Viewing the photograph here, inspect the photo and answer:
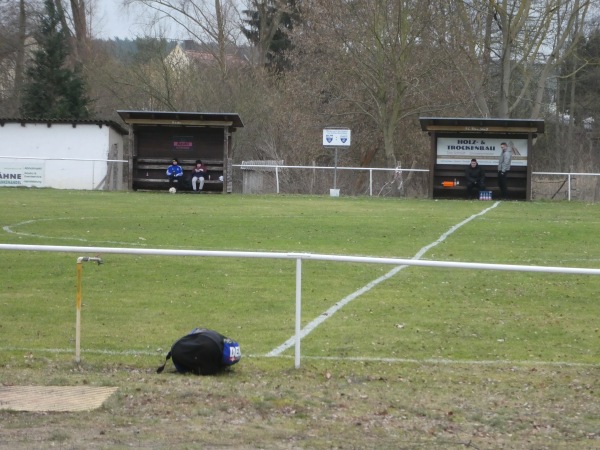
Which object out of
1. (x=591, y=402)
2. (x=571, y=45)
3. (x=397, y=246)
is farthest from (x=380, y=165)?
(x=591, y=402)

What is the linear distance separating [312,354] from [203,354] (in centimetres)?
125

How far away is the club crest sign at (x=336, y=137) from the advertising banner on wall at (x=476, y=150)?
346 centimetres

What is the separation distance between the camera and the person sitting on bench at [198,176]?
3897 cm

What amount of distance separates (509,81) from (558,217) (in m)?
28.7

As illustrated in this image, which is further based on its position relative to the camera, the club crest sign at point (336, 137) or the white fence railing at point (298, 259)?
the club crest sign at point (336, 137)

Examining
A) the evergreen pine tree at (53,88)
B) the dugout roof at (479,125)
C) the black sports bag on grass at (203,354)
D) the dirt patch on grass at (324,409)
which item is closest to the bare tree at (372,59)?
the dugout roof at (479,125)

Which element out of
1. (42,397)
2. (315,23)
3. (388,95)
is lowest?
(42,397)

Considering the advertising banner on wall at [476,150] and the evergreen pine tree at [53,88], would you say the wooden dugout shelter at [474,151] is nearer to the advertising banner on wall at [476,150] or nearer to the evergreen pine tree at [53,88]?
the advertising banner on wall at [476,150]

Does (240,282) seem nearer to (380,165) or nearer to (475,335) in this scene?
(475,335)

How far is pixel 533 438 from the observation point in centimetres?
781

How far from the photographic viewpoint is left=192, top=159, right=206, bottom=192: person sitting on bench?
3897 cm

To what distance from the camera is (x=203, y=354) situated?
9812 millimetres

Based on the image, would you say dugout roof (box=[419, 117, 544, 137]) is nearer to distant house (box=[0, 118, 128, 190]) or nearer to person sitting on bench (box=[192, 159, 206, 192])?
person sitting on bench (box=[192, 159, 206, 192])

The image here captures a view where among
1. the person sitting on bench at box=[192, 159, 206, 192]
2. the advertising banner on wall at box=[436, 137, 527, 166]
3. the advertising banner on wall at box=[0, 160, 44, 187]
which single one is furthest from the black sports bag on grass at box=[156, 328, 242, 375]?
the advertising banner on wall at box=[0, 160, 44, 187]
